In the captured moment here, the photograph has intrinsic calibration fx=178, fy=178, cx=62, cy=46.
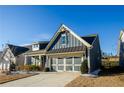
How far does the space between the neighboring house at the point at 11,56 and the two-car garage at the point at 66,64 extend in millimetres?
11097

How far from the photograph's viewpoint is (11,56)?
118 ft

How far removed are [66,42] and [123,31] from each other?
11.7 metres

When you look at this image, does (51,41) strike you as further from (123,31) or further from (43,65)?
(123,31)

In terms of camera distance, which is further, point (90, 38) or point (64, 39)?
point (90, 38)

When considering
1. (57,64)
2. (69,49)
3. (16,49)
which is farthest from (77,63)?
(16,49)

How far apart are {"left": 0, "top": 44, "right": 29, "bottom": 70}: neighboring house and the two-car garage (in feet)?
36.4

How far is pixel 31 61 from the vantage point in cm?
3136

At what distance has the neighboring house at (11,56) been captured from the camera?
35.2m

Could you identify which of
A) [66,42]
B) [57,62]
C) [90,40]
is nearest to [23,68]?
[57,62]

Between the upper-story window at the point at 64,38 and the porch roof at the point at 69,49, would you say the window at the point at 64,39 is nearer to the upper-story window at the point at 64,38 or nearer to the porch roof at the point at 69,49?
the upper-story window at the point at 64,38

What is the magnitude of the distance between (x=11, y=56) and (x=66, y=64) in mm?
15760

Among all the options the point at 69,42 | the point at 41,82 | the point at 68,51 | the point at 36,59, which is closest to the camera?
the point at 41,82

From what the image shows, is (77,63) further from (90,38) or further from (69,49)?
(90,38)

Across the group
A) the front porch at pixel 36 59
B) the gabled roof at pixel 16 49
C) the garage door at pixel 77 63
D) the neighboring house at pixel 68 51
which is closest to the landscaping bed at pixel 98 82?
the neighboring house at pixel 68 51
